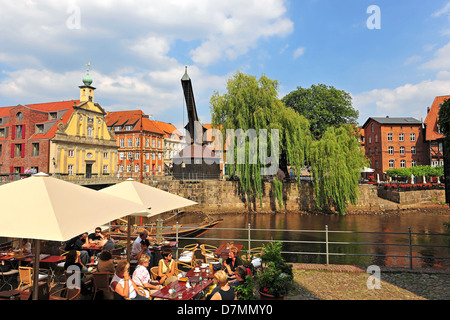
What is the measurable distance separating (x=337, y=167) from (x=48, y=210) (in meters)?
27.1

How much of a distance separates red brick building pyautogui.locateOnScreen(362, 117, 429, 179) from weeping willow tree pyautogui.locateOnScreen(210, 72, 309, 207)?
25207mm

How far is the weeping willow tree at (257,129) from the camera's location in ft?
90.1

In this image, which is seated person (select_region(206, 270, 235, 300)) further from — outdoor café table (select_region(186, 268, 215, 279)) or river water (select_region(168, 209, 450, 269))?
river water (select_region(168, 209, 450, 269))

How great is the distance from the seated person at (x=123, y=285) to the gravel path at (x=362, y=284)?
3342 millimetres

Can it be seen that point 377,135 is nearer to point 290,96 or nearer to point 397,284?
point 290,96

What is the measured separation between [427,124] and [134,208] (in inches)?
2059

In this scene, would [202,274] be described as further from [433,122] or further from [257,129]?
[433,122]

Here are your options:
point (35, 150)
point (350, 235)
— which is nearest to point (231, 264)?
point (350, 235)

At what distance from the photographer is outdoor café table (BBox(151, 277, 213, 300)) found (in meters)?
4.89

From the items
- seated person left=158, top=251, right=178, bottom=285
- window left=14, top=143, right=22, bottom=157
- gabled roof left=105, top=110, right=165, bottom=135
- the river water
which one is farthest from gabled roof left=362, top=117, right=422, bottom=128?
window left=14, top=143, right=22, bottom=157

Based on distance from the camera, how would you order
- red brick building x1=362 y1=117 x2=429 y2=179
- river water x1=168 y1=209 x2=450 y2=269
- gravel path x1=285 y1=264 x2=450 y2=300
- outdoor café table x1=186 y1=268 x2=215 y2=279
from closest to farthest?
outdoor café table x1=186 y1=268 x2=215 y2=279
gravel path x1=285 y1=264 x2=450 y2=300
river water x1=168 y1=209 x2=450 y2=269
red brick building x1=362 y1=117 x2=429 y2=179

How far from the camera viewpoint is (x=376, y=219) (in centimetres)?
2695

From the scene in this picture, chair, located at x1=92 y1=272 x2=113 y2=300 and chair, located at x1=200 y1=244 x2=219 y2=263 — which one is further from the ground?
chair, located at x1=92 y1=272 x2=113 y2=300
